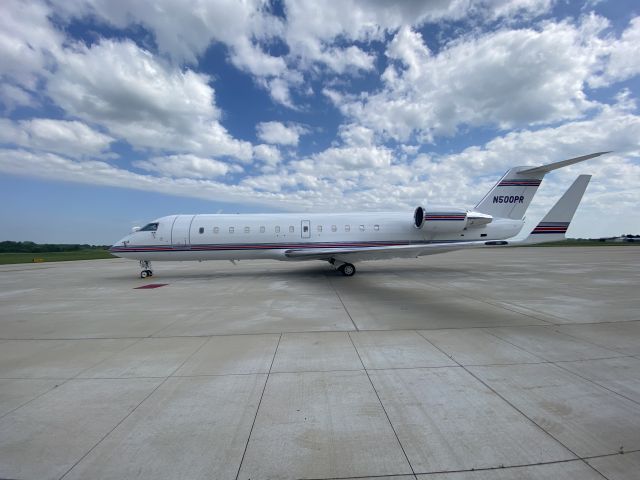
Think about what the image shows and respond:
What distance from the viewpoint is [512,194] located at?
1488 centimetres

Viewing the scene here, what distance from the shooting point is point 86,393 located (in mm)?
3680

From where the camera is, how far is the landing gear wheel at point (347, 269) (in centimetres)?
1385

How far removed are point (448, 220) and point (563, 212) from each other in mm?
4580

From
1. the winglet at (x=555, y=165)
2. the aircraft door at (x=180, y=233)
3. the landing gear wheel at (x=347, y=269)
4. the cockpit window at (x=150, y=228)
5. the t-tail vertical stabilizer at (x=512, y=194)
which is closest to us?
the winglet at (x=555, y=165)

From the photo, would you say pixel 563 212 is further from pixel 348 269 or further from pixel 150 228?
pixel 150 228

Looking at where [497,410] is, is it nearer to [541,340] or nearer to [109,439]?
[541,340]

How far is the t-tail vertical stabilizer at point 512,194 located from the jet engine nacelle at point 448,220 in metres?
0.84

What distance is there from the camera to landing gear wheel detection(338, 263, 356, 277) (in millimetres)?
13852

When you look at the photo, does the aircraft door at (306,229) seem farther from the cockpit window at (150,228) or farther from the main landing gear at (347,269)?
the cockpit window at (150,228)

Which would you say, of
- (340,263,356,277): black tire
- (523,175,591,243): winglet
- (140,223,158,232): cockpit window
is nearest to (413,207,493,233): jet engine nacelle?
(523,175,591,243): winglet

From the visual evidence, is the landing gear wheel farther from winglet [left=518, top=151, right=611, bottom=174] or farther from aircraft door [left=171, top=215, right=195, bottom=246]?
winglet [left=518, top=151, right=611, bottom=174]

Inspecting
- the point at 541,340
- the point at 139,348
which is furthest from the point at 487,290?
the point at 139,348

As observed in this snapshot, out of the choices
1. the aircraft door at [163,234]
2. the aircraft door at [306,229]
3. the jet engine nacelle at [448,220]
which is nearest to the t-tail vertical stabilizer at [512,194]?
the jet engine nacelle at [448,220]

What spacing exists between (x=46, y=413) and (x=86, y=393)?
426 millimetres
